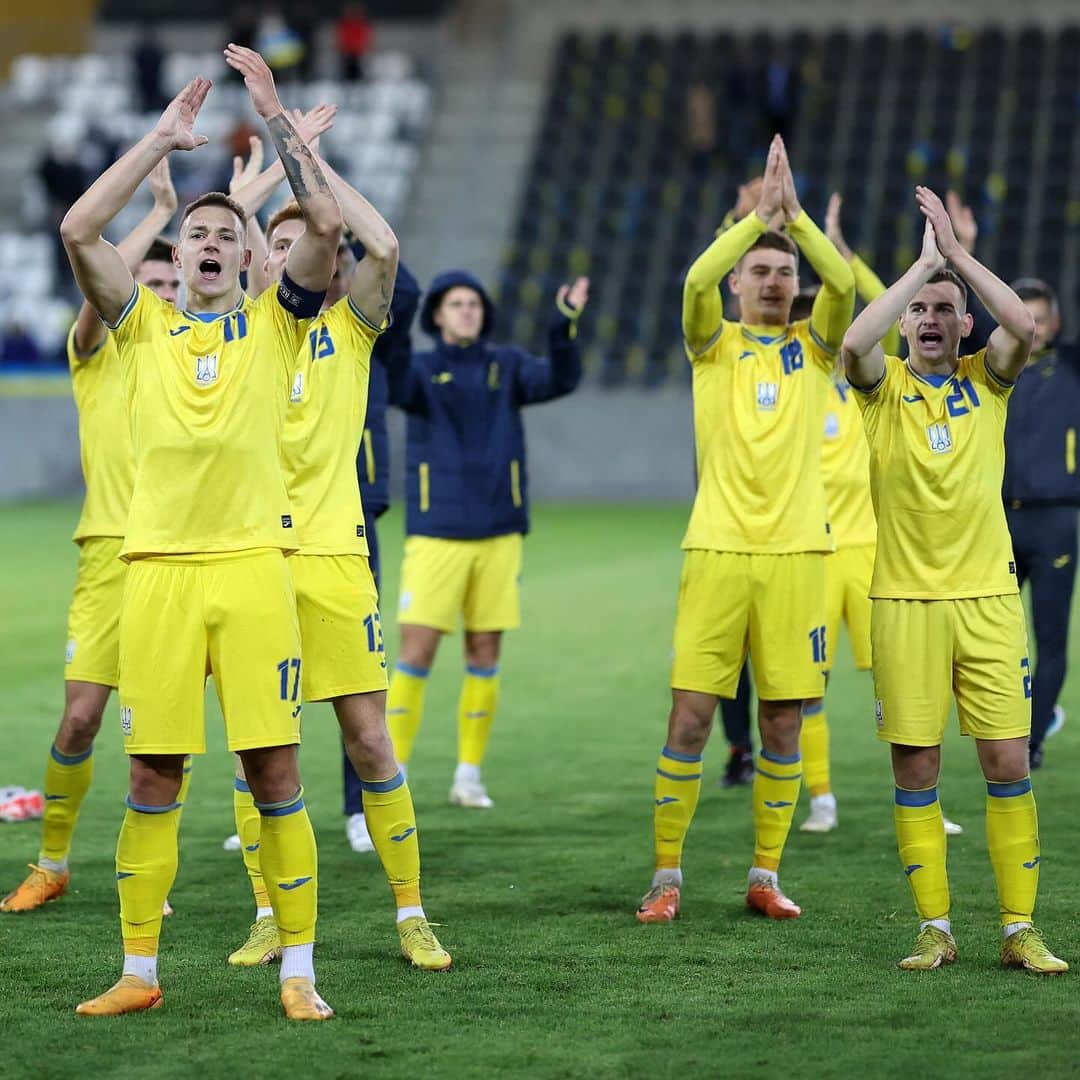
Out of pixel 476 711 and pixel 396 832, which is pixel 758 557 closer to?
pixel 396 832

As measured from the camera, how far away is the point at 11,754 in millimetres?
9023

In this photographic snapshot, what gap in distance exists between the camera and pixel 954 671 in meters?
5.51

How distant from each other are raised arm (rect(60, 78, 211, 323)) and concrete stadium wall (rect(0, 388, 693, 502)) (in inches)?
762

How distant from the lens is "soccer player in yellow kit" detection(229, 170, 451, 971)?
221 inches

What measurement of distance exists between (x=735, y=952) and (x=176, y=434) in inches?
92.1

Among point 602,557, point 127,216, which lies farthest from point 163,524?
point 127,216

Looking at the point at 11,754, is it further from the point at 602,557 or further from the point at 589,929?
the point at 602,557

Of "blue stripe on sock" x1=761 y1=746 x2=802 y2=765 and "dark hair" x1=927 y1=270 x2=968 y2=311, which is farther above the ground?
"dark hair" x1=927 y1=270 x2=968 y2=311

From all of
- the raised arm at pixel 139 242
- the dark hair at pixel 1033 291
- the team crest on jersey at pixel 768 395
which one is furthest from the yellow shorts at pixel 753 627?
the dark hair at pixel 1033 291

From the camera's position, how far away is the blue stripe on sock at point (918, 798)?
5.50m

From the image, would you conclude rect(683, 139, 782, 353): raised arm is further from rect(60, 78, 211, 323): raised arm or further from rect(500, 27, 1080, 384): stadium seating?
rect(500, 27, 1080, 384): stadium seating

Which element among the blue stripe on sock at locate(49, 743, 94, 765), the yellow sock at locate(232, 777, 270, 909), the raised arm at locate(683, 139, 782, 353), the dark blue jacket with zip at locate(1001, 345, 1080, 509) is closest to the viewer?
the raised arm at locate(683, 139, 782, 353)

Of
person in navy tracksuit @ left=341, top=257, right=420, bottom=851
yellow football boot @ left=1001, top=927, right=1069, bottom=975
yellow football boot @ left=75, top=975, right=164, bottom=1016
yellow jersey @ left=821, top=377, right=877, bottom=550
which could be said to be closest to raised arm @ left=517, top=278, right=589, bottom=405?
person in navy tracksuit @ left=341, top=257, right=420, bottom=851

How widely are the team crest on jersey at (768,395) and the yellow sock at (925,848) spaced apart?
4.76 feet
